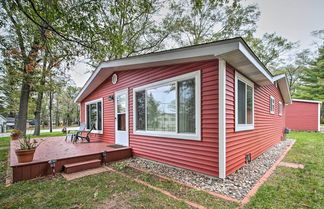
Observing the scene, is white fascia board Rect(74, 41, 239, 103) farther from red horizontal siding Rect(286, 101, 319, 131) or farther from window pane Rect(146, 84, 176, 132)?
red horizontal siding Rect(286, 101, 319, 131)

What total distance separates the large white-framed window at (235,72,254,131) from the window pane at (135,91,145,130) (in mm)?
2703

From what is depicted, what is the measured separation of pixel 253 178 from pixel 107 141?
5451 mm

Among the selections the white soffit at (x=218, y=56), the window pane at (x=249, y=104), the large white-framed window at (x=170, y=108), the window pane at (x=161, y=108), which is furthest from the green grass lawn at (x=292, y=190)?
the white soffit at (x=218, y=56)

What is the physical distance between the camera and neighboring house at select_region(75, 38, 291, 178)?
10.3 ft

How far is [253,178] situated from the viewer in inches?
131

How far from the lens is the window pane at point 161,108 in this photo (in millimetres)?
4055

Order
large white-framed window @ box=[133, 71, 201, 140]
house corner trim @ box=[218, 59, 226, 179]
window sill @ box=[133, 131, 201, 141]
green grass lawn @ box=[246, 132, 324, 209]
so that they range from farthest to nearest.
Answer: large white-framed window @ box=[133, 71, 201, 140], window sill @ box=[133, 131, 201, 141], house corner trim @ box=[218, 59, 226, 179], green grass lawn @ box=[246, 132, 324, 209]

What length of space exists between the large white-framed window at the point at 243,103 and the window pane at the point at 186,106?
106 centimetres

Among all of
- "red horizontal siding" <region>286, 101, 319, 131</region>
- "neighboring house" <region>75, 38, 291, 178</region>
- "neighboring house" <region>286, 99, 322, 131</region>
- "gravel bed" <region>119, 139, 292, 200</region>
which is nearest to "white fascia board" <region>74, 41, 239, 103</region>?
"neighboring house" <region>75, 38, 291, 178</region>

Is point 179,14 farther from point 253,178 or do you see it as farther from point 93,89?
point 253,178

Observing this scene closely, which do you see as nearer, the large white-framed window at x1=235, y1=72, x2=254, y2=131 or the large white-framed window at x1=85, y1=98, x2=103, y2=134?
the large white-framed window at x1=235, y1=72, x2=254, y2=131

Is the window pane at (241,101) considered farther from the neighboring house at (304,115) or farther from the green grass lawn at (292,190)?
the neighboring house at (304,115)

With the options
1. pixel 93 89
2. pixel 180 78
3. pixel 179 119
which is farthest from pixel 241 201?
pixel 93 89

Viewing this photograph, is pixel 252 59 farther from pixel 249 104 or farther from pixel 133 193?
pixel 133 193
